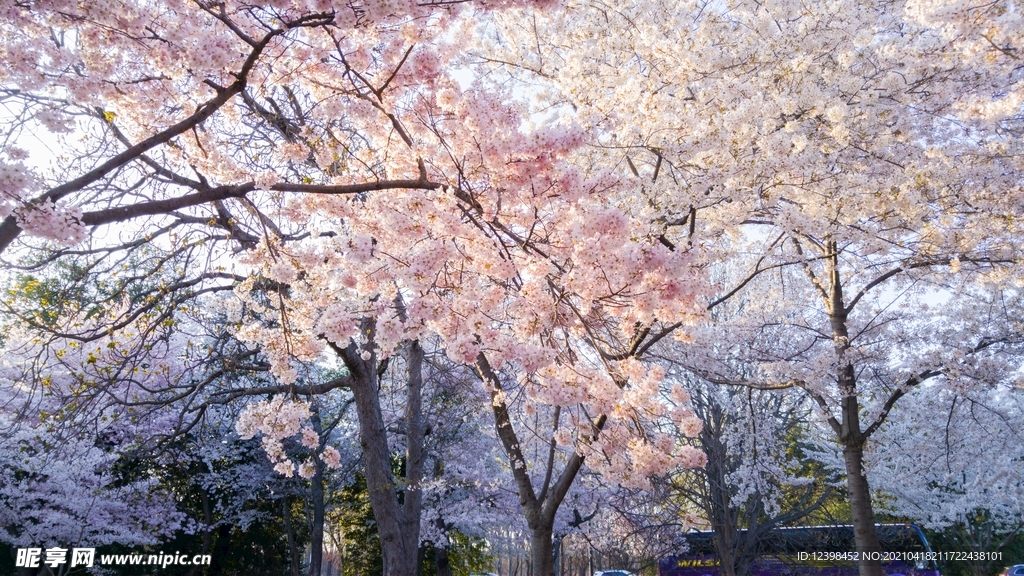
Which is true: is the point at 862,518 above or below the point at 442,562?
above

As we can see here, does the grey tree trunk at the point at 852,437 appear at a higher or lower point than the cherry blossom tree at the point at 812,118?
lower

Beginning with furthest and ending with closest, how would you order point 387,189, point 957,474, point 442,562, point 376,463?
point 957,474 < point 442,562 < point 376,463 < point 387,189

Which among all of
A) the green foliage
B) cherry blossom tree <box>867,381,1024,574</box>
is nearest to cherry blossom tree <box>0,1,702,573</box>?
cherry blossom tree <box>867,381,1024,574</box>

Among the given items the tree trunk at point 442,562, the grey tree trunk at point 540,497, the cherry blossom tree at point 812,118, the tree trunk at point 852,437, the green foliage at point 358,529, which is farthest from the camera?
the green foliage at point 358,529

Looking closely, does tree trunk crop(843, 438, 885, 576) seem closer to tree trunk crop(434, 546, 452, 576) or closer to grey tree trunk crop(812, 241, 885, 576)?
grey tree trunk crop(812, 241, 885, 576)

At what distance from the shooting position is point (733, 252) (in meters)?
6.79

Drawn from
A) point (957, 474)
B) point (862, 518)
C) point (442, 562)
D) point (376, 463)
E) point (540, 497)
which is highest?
point (957, 474)

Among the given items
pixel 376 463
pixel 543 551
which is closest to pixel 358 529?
pixel 376 463

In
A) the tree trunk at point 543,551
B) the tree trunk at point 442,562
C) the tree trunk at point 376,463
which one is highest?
the tree trunk at point 376,463

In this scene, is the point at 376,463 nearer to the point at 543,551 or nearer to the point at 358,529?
the point at 543,551

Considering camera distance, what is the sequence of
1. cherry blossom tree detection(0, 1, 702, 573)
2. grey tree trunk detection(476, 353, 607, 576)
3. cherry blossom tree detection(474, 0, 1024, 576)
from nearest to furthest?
cherry blossom tree detection(0, 1, 702, 573) < cherry blossom tree detection(474, 0, 1024, 576) < grey tree trunk detection(476, 353, 607, 576)

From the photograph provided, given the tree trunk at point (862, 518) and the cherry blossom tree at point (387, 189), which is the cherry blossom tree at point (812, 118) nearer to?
the tree trunk at point (862, 518)

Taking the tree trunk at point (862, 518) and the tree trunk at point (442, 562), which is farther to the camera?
the tree trunk at point (442, 562)

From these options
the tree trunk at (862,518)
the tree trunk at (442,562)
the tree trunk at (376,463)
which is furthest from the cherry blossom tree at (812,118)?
the tree trunk at (442,562)
